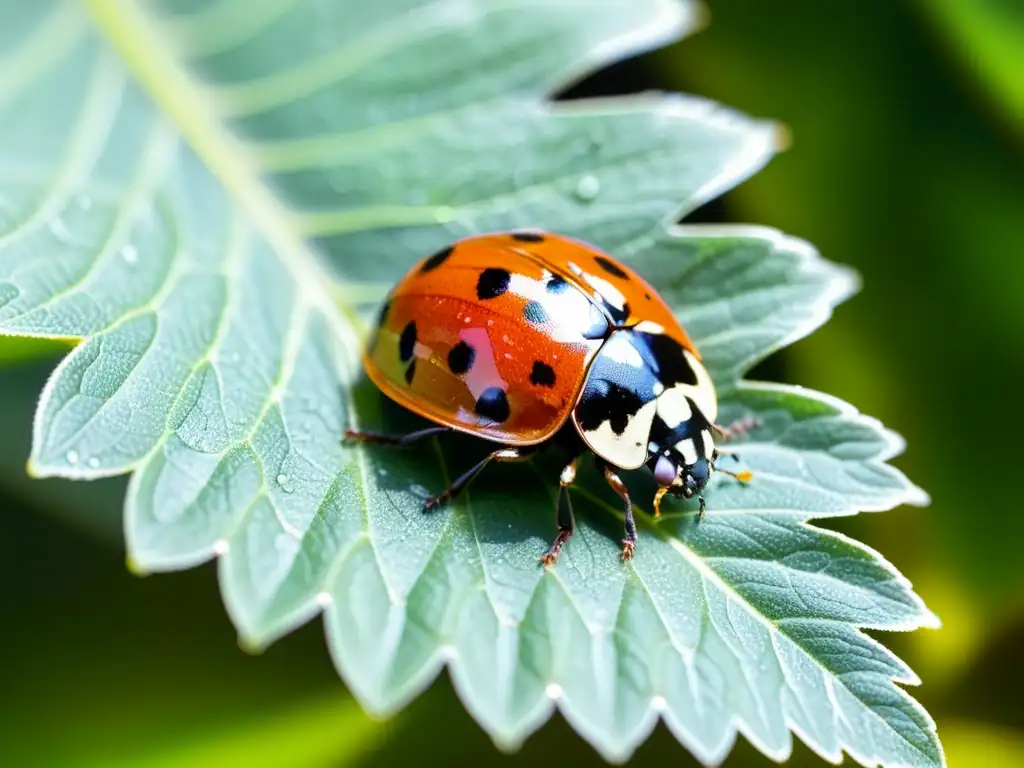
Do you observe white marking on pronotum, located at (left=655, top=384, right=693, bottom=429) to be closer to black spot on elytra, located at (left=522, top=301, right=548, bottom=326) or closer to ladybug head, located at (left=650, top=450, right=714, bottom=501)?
ladybug head, located at (left=650, top=450, right=714, bottom=501)

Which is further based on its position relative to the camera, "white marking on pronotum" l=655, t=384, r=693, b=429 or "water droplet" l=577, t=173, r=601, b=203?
"water droplet" l=577, t=173, r=601, b=203

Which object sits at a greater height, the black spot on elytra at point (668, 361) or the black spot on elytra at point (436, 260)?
the black spot on elytra at point (436, 260)

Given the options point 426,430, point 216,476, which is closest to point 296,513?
point 216,476

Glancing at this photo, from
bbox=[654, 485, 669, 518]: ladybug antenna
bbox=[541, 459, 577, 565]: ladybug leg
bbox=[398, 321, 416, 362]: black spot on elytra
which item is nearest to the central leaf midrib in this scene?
bbox=[398, 321, 416, 362]: black spot on elytra

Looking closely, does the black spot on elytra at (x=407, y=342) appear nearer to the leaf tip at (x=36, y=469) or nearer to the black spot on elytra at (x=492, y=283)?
the black spot on elytra at (x=492, y=283)

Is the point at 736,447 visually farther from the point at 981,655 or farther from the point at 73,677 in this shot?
the point at 73,677

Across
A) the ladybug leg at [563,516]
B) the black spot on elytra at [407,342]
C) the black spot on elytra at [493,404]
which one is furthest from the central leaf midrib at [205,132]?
the ladybug leg at [563,516]

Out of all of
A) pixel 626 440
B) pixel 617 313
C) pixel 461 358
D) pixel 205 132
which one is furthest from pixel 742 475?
pixel 205 132
